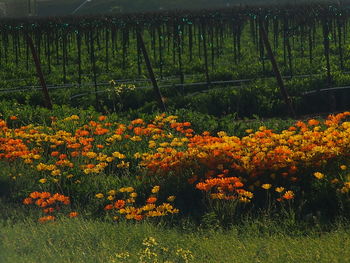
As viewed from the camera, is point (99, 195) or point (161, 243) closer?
point (161, 243)

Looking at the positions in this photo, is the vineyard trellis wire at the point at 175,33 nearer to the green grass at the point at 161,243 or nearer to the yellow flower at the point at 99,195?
the yellow flower at the point at 99,195

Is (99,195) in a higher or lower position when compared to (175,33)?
lower

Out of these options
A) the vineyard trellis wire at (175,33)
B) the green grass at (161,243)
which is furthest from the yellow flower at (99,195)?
the vineyard trellis wire at (175,33)

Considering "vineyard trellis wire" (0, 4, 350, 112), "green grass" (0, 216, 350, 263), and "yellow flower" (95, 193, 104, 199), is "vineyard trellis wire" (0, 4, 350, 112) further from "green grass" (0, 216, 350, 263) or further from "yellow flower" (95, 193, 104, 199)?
"green grass" (0, 216, 350, 263)

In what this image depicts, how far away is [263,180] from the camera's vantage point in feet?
24.3

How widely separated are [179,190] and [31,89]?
11.5 m

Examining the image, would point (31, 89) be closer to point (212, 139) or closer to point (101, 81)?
point (101, 81)

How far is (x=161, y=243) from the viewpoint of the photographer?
600cm

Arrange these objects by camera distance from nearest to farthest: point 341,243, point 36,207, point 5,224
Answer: point 341,243 < point 5,224 < point 36,207

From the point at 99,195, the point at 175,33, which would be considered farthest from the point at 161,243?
the point at 175,33

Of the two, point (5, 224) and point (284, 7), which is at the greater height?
point (284, 7)

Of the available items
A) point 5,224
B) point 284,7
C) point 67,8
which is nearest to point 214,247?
point 5,224

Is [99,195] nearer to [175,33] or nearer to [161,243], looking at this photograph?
[161,243]

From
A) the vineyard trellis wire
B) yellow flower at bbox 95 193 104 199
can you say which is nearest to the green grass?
yellow flower at bbox 95 193 104 199
